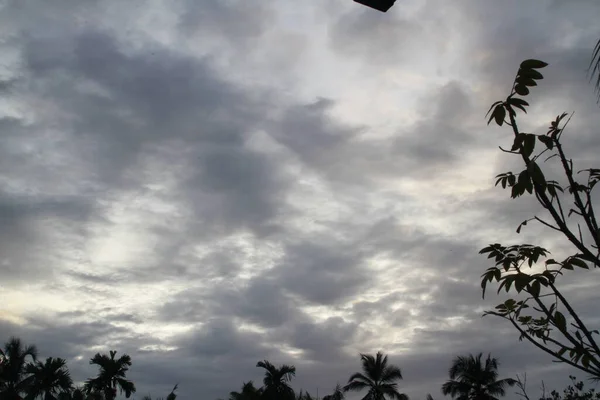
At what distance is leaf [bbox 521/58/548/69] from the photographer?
346 centimetres

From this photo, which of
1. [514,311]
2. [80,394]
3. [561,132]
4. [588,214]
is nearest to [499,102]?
[561,132]

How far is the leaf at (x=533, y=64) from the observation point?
3.46 meters

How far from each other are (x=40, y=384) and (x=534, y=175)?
50.0m

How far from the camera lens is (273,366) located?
5128cm

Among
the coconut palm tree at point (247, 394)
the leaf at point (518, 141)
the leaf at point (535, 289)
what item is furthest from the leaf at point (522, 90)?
the coconut palm tree at point (247, 394)

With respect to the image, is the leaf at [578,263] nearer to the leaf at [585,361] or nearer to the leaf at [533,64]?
the leaf at [585,361]

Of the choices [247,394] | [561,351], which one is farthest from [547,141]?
[247,394]

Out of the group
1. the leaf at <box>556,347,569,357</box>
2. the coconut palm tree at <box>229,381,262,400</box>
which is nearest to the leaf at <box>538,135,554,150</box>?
the leaf at <box>556,347,569,357</box>

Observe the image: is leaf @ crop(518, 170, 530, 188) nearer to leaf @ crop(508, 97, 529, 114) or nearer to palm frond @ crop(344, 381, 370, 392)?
leaf @ crop(508, 97, 529, 114)

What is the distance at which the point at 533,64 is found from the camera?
3504mm

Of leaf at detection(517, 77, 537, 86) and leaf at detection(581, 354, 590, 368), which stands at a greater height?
leaf at detection(517, 77, 537, 86)

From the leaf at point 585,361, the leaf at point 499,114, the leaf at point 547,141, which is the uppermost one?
the leaf at point 499,114

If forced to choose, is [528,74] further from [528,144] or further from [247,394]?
[247,394]

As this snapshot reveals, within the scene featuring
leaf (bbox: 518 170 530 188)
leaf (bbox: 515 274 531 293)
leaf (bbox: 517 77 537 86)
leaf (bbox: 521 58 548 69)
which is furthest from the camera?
leaf (bbox: 517 77 537 86)
